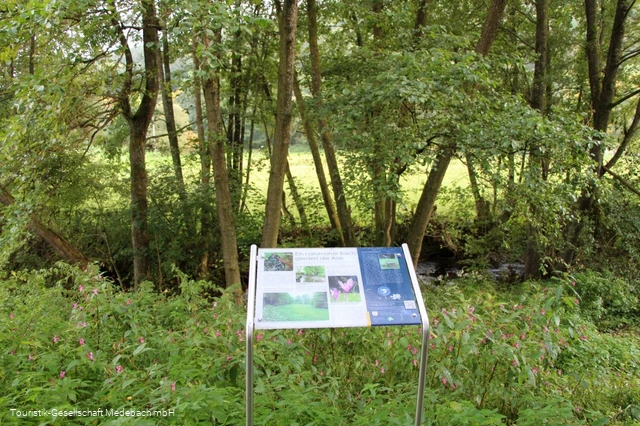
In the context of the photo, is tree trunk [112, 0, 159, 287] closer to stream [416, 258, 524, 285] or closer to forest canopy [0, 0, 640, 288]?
forest canopy [0, 0, 640, 288]

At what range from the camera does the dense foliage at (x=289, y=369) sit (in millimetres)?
2441

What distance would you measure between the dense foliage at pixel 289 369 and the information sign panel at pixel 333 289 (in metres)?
0.46

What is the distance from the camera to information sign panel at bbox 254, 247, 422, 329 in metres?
2.37

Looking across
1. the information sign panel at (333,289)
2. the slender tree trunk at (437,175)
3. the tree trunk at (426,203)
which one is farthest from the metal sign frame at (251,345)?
the tree trunk at (426,203)

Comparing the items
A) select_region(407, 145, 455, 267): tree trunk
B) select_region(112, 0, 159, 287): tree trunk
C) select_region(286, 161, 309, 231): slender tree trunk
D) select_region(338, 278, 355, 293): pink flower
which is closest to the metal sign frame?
select_region(338, 278, 355, 293): pink flower

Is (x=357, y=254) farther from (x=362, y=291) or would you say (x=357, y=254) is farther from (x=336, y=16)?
(x=336, y=16)

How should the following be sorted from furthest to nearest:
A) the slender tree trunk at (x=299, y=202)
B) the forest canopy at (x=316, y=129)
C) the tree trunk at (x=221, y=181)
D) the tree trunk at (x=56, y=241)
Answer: the slender tree trunk at (x=299, y=202)
the tree trunk at (x=56, y=241)
the tree trunk at (x=221, y=181)
the forest canopy at (x=316, y=129)

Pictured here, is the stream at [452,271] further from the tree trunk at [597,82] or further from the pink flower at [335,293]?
the pink flower at [335,293]

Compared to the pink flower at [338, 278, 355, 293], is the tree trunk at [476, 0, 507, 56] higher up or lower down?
higher up

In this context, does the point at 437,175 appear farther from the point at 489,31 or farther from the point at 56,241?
the point at 56,241

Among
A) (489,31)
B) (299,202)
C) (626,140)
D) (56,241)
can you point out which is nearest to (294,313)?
(489,31)

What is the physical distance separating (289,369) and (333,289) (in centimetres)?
80

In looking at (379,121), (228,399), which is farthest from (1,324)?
(379,121)

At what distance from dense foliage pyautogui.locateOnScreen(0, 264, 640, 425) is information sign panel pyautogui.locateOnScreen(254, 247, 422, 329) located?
1.51ft
